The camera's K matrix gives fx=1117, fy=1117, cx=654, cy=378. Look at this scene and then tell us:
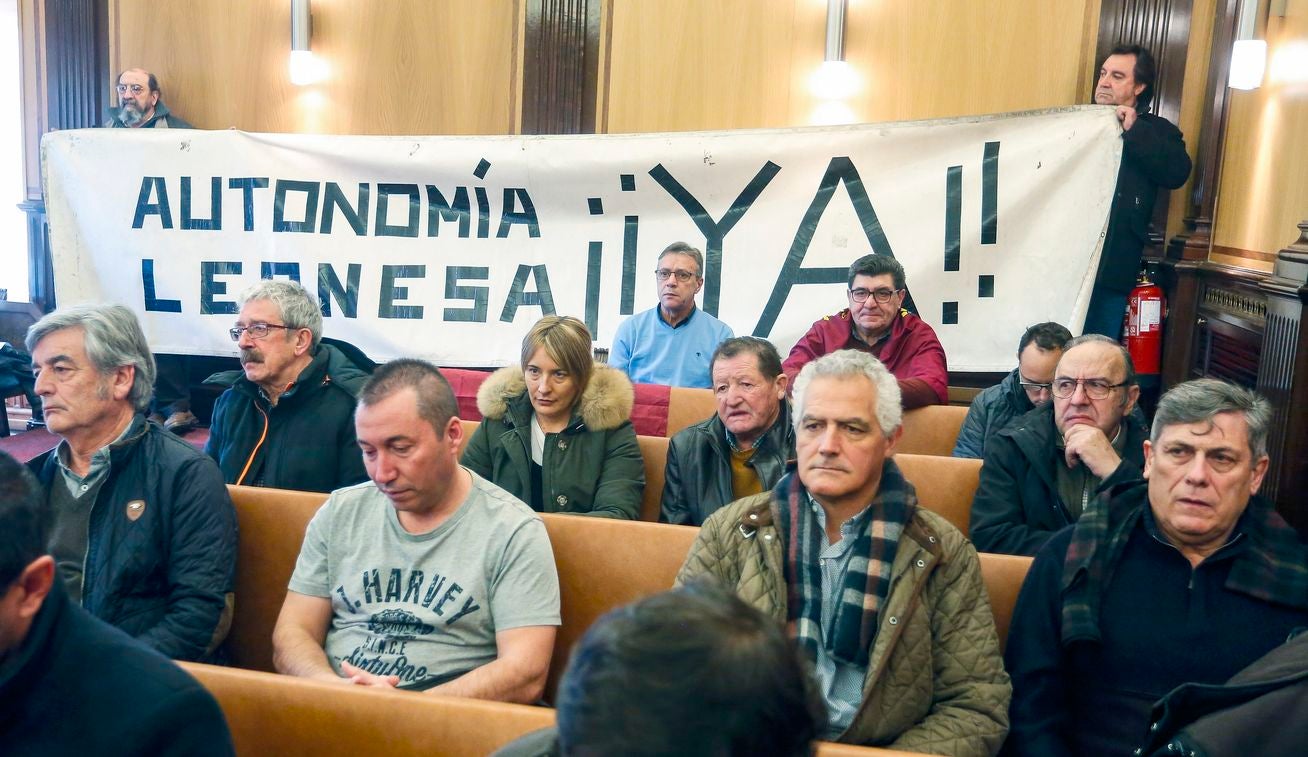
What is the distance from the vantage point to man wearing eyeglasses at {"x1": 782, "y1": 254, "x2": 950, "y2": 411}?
12.8 ft

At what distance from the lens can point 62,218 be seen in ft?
17.9

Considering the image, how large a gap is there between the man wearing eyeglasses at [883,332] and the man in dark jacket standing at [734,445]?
3.34ft

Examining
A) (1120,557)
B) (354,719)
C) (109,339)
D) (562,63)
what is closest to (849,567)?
(1120,557)

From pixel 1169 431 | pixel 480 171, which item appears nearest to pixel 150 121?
pixel 480 171

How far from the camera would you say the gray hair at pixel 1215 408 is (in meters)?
2.02

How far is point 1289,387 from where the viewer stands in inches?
111

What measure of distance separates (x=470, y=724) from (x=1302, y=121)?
3.33 meters

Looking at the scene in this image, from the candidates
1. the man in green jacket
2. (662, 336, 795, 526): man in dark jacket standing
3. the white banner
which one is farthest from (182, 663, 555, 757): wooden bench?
the white banner

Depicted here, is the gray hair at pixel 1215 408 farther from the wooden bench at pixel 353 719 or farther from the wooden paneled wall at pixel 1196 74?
the wooden paneled wall at pixel 1196 74

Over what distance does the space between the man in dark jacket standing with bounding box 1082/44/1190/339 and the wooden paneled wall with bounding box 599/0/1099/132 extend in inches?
19.9

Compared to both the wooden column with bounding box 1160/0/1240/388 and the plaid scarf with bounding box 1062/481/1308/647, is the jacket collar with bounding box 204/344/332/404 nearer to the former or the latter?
the plaid scarf with bounding box 1062/481/1308/647

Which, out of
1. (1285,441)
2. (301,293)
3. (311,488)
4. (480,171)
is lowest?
(311,488)

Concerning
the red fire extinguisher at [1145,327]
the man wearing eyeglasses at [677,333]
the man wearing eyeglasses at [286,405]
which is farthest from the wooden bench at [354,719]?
the red fire extinguisher at [1145,327]

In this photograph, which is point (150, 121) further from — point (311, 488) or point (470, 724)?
point (470, 724)
